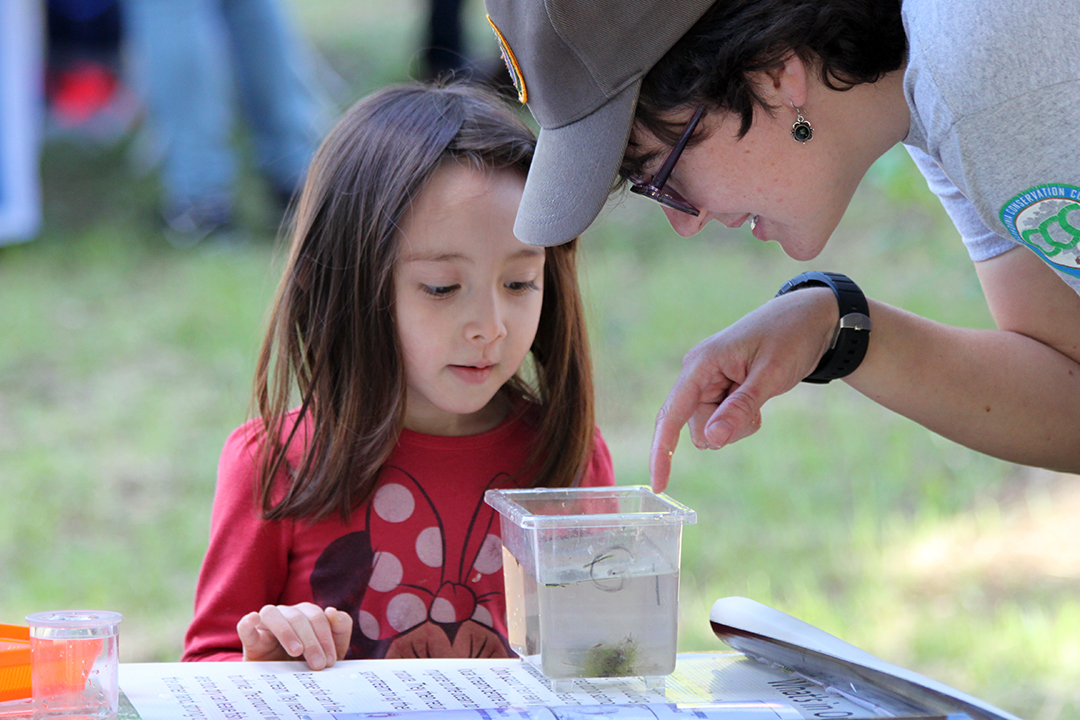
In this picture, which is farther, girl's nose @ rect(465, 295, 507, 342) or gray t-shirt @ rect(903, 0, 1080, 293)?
girl's nose @ rect(465, 295, 507, 342)

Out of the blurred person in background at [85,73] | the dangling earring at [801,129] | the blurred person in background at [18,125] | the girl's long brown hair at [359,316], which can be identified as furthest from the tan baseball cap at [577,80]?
the blurred person in background at [85,73]

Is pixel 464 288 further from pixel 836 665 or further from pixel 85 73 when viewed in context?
pixel 85 73

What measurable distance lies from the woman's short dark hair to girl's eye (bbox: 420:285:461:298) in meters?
0.34

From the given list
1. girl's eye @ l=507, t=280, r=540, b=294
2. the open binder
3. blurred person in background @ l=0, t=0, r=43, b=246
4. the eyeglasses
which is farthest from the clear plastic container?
blurred person in background @ l=0, t=0, r=43, b=246

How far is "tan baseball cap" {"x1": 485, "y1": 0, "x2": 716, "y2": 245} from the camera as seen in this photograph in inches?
39.5

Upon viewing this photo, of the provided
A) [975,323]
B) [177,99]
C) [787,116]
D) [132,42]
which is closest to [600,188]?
[787,116]

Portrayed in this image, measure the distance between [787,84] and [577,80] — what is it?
0.19 m

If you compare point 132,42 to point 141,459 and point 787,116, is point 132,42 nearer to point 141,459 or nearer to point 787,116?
point 141,459

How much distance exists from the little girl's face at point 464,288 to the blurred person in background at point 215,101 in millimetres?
2834

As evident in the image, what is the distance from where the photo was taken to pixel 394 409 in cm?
135

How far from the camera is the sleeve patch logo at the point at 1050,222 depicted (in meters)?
0.92

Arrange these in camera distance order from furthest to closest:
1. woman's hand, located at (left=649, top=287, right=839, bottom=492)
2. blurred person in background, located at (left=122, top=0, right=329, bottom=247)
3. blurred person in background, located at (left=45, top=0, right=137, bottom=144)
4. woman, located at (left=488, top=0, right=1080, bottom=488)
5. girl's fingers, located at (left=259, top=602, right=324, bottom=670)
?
1. blurred person in background, located at (left=45, top=0, right=137, bottom=144)
2. blurred person in background, located at (left=122, top=0, right=329, bottom=247)
3. woman's hand, located at (left=649, top=287, right=839, bottom=492)
4. girl's fingers, located at (left=259, top=602, right=324, bottom=670)
5. woman, located at (left=488, top=0, right=1080, bottom=488)

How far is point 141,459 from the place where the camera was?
2.85 metres

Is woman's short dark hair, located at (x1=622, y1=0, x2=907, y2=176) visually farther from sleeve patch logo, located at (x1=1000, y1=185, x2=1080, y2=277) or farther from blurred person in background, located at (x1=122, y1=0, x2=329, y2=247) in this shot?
blurred person in background, located at (x1=122, y1=0, x2=329, y2=247)
